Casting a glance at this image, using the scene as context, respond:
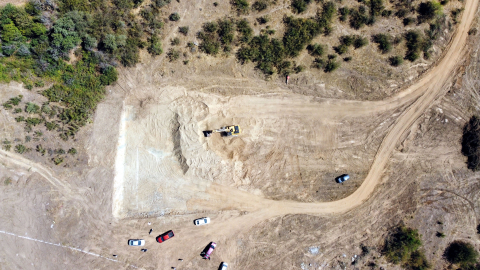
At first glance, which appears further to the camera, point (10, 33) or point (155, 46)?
point (155, 46)

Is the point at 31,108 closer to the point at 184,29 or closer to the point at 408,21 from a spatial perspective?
the point at 184,29

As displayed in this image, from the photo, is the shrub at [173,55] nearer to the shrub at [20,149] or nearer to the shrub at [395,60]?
the shrub at [20,149]

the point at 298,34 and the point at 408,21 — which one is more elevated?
the point at 408,21

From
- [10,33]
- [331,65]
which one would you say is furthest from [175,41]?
[331,65]

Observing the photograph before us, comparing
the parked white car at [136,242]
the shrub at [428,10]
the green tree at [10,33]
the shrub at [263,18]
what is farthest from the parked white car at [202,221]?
the shrub at [428,10]

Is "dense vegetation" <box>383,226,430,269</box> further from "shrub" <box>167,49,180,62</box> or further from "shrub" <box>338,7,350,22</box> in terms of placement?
"shrub" <box>167,49,180,62</box>

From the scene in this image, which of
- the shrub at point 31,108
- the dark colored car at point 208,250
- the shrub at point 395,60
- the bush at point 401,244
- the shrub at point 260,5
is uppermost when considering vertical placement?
the shrub at point 260,5

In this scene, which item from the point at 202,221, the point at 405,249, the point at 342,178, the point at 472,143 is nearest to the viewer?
the point at 202,221
